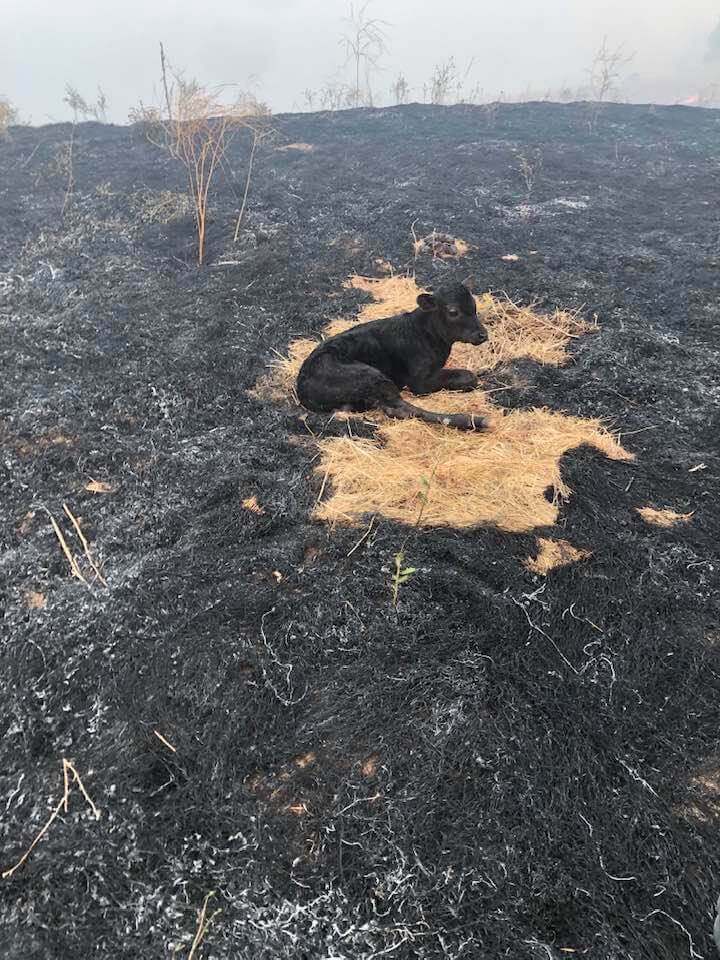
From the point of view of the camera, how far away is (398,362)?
186 inches

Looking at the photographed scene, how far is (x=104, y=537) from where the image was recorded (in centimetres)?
344

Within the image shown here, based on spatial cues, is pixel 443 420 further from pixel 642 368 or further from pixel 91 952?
pixel 91 952

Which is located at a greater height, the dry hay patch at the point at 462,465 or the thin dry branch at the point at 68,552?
the dry hay patch at the point at 462,465

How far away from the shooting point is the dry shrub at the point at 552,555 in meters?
3.06

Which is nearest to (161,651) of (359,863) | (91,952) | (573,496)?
(91,952)

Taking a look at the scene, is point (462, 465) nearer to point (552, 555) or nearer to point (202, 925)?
point (552, 555)

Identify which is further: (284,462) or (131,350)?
(131,350)

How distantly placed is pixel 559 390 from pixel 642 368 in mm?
923

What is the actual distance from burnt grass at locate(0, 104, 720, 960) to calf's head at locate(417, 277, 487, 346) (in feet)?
2.07

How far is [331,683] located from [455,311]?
3.19 metres

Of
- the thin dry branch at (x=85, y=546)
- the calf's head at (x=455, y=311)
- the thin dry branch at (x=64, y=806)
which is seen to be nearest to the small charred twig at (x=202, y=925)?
the thin dry branch at (x=64, y=806)

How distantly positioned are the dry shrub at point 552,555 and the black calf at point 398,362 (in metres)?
1.33

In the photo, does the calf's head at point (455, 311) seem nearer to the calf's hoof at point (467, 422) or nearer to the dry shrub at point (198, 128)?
the calf's hoof at point (467, 422)

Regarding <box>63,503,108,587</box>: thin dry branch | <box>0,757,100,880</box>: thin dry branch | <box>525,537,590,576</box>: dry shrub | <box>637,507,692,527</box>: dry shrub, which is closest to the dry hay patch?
<box>525,537,590,576</box>: dry shrub
